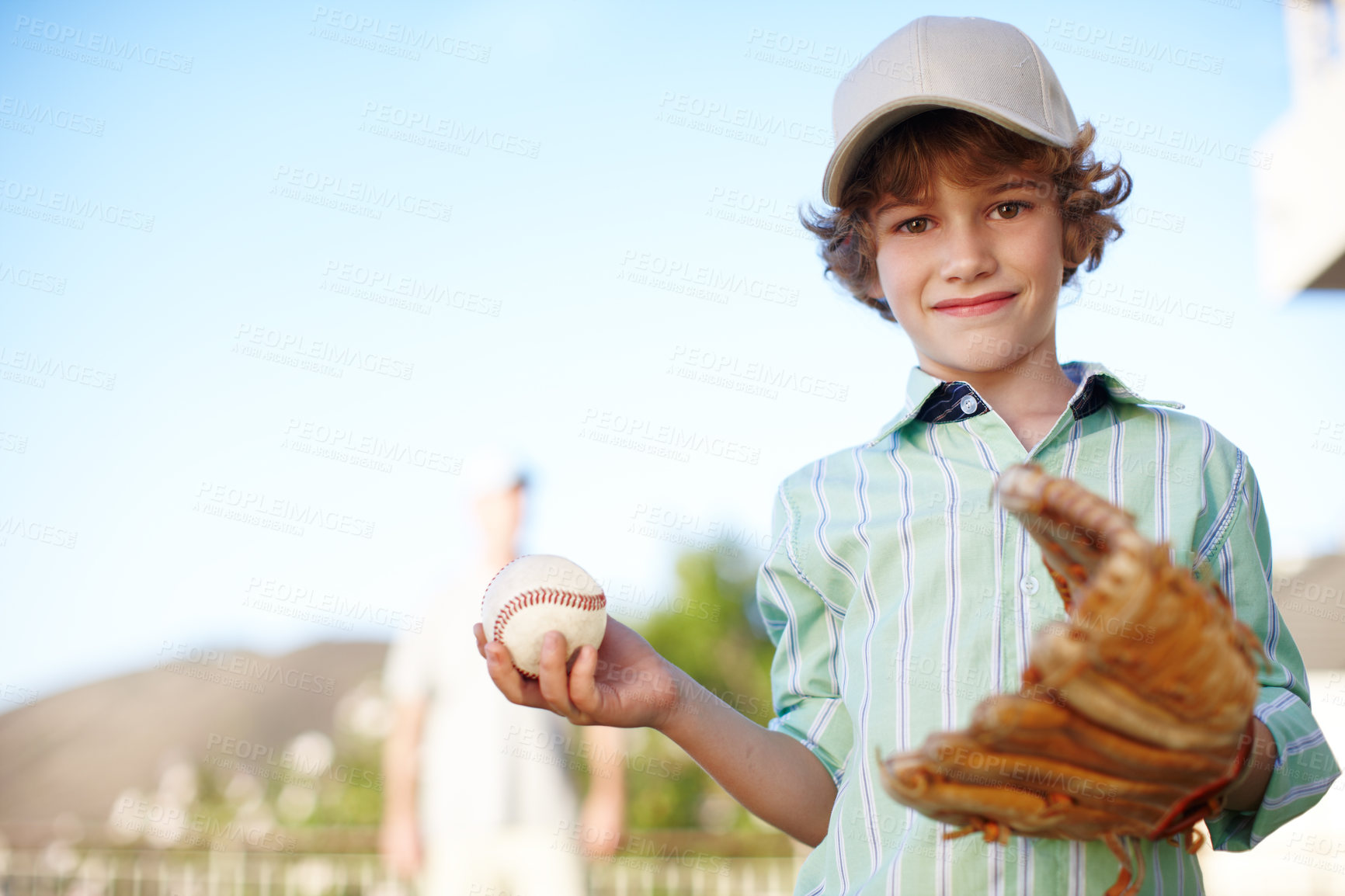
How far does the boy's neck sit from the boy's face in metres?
0.01

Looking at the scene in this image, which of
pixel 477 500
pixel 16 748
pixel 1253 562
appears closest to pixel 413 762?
pixel 477 500

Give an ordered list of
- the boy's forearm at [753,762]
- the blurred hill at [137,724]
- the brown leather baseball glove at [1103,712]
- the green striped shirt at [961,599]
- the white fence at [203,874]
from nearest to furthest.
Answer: the brown leather baseball glove at [1103,712]
the green striped shirt at [961,599]
the boy's forearm at [753,762]
the white fence at [203,874]
the blurred hill at [137,724]

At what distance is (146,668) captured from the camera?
643 inches

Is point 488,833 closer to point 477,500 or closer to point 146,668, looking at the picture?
point 477,500

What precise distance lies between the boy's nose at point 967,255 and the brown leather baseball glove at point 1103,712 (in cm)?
58

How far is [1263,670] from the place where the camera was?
129cm

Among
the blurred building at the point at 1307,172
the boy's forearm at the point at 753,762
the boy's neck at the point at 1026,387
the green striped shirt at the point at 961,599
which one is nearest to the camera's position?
the green striped shirt at the point at 961,599

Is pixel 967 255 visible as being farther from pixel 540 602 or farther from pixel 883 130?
pixel 540 602

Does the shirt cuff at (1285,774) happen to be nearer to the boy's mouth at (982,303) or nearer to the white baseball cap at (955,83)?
the boy's mouth at (982,303)

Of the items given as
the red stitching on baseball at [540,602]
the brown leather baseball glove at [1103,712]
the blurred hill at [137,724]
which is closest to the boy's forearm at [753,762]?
the red stitching on baseball at [540,602]

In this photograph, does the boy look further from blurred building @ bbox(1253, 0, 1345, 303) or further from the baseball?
blurred building @ bbox(1253, 0, 1345, 303)

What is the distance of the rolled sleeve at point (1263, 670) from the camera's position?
133 centimetres

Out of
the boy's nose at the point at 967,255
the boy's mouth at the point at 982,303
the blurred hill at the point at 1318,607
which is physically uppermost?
the blurred hill at the point at 1318,607

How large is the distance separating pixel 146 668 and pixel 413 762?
1411 cm
